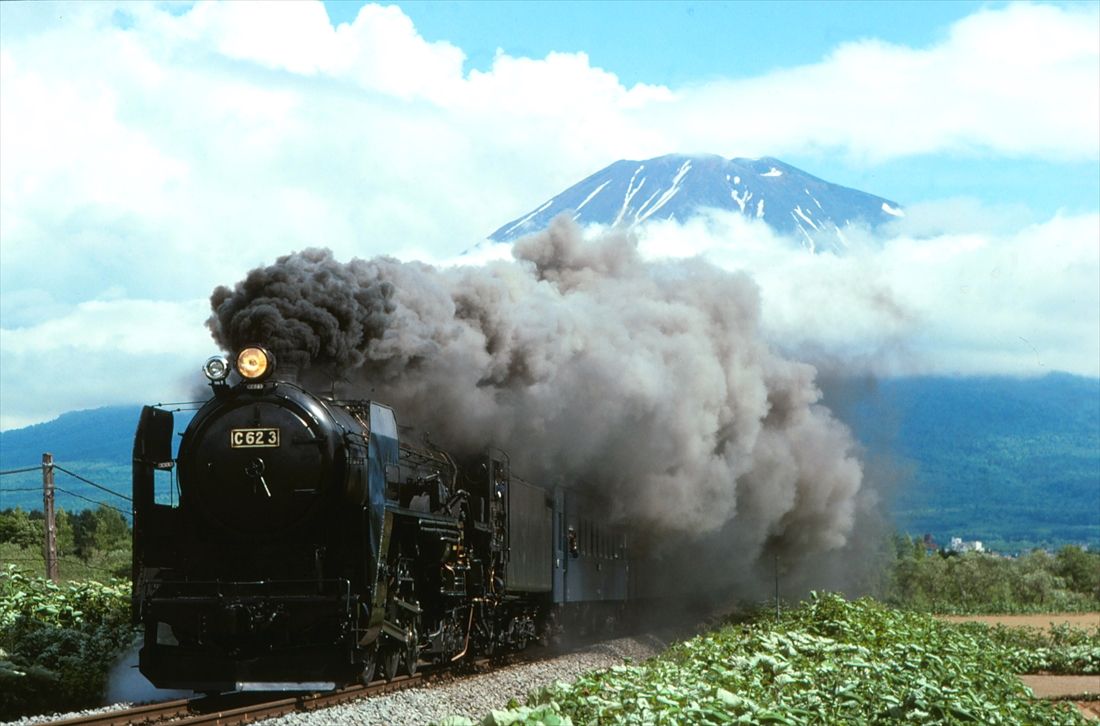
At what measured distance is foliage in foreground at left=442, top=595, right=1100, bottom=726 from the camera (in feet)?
37.9

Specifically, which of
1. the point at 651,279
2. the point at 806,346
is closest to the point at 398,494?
the point at 651,279

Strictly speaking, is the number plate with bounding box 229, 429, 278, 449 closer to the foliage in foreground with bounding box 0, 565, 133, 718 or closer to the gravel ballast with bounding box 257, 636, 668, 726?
the gravel ballast with bounding box 257, 636, 668, 726

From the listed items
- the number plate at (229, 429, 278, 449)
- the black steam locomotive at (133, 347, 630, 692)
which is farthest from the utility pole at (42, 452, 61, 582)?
the number plate at (229, 429, 278, 449)

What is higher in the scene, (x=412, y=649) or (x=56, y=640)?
(x=412, y=649)

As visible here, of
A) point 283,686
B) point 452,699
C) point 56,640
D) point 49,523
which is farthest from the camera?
point 49,523

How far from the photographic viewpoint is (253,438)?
16.1 metres

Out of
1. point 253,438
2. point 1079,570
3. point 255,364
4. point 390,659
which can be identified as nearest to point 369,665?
point 390,659

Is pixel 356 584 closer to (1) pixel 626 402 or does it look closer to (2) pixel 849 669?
(2) pixel 849 669

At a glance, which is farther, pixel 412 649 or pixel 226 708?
pixel 412 649

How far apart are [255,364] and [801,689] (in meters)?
7.11

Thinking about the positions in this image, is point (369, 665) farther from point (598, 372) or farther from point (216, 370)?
point (598, 372)

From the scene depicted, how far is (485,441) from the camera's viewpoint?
2378cm

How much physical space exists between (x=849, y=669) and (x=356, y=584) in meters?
5.41

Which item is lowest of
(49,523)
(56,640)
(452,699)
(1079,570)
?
(1079,570)
